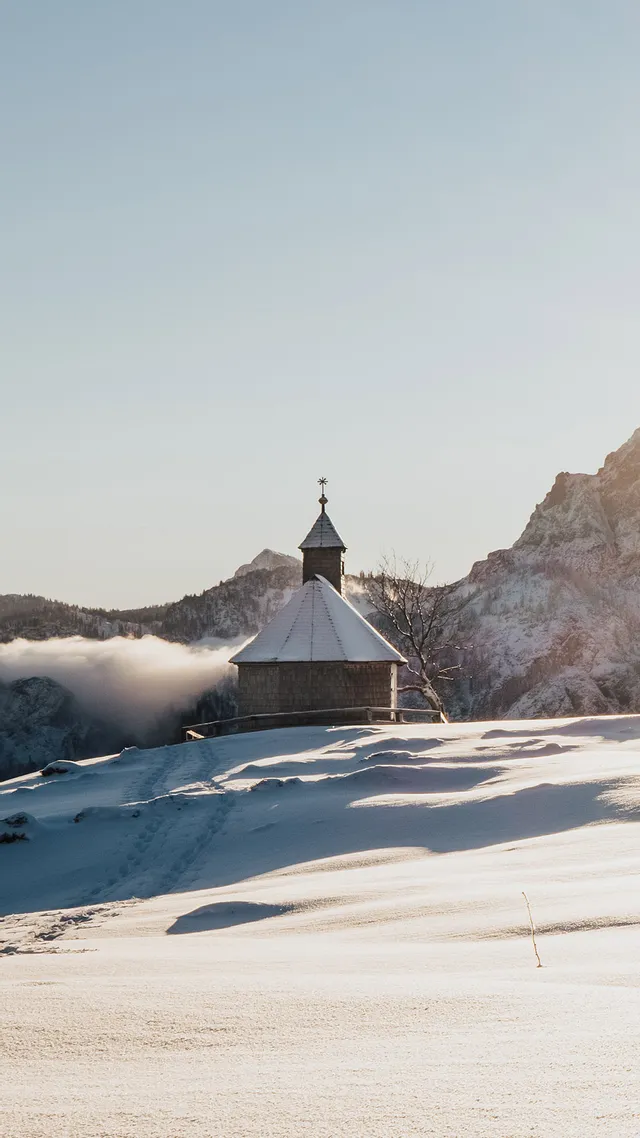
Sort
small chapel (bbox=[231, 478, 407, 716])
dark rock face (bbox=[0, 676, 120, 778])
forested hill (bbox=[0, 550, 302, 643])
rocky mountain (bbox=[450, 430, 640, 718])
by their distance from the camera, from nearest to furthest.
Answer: small chapel (bbox=[231, 478, 407, 716]) → dark rock face (bbox=[0, 676, 120, 778]) → rocky mountain (bbox=[450, 430, 640, 718]) → forested hill (bbox=[0, 550, 302, 643])

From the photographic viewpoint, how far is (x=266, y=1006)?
3869mm

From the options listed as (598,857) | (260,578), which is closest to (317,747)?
(598,857)

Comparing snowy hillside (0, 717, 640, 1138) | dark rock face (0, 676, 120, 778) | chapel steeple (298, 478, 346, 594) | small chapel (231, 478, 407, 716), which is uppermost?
chapel steeple (298, 478, 346, 594)

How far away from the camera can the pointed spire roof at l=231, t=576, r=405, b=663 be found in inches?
1171

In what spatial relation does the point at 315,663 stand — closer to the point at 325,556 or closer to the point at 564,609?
the point at 325,556

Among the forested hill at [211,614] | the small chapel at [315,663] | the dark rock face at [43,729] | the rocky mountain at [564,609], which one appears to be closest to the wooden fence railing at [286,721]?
the small chapel at [315,663]

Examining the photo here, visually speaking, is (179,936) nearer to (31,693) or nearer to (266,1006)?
(266,1006)

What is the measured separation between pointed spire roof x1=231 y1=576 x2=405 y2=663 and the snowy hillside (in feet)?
49.0

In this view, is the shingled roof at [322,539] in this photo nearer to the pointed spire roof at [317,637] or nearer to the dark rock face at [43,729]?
the pointed spire roof at [317,637]

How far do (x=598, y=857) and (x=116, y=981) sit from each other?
451 cm

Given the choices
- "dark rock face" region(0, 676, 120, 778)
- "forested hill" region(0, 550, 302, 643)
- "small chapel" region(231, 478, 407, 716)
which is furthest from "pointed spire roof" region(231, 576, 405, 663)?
"forested hill" region(0, 550, 302, 643)

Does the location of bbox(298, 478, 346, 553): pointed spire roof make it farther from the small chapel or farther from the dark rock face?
the dark rock face

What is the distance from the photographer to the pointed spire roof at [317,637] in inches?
1171

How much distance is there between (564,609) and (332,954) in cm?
9041
